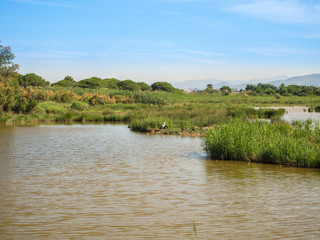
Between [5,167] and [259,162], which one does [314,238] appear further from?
[5,167]

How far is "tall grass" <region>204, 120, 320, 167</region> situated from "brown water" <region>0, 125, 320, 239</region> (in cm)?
44

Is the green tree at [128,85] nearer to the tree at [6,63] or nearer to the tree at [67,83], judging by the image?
the tree at [67,83]

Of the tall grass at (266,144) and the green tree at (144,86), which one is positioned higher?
the green tree at (144,86)

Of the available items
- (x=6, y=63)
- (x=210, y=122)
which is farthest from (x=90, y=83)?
(x=210, y=122)

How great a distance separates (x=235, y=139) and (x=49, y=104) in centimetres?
3087

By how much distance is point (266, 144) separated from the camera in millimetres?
13656

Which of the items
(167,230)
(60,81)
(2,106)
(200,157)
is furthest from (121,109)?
(60,81)

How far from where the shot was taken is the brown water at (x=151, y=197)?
23.2ft

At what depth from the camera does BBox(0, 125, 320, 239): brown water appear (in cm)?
709

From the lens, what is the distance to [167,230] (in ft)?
23.3

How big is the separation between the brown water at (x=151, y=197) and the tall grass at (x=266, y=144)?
44 cm

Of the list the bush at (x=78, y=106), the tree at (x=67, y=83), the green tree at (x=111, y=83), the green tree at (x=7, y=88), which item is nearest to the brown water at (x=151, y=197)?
the green tree at (x=7, y=88)

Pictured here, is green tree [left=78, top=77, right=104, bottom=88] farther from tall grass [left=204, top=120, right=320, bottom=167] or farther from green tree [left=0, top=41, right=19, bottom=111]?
tall grass [left=204, top=120, right=320, bottom=167]

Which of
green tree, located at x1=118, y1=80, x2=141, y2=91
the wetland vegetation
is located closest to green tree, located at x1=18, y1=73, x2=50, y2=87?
green tree, located at x1=118, y1=80, x2=141, y2=91
